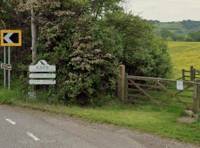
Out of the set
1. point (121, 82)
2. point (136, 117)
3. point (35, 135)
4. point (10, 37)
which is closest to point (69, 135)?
point (35, 135)

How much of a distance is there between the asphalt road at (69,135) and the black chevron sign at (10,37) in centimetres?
451

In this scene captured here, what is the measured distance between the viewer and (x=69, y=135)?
5914 mm

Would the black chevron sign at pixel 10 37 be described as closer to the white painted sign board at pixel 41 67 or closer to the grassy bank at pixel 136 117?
the white painted sign board at pixel 41 67

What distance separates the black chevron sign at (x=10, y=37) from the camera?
420 inches

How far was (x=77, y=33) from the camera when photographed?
9.87 m

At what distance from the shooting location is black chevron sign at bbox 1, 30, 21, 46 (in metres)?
10.7

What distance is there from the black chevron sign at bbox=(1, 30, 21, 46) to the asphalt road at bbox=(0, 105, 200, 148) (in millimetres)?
4511

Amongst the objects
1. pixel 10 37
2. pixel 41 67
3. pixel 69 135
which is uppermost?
pixel 10 37

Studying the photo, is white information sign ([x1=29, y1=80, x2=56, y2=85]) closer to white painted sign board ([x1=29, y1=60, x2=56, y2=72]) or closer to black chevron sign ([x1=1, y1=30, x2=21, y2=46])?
white painted sign board ([x1=29, y1=60, x2=56, y2=72])

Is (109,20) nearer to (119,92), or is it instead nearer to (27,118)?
(119,92)

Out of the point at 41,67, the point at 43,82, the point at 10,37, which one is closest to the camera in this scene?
the point at 43,82

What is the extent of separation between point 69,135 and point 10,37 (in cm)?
699

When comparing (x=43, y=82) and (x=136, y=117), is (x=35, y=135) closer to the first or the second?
(x=136, y=117)

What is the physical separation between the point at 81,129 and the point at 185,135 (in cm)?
297
